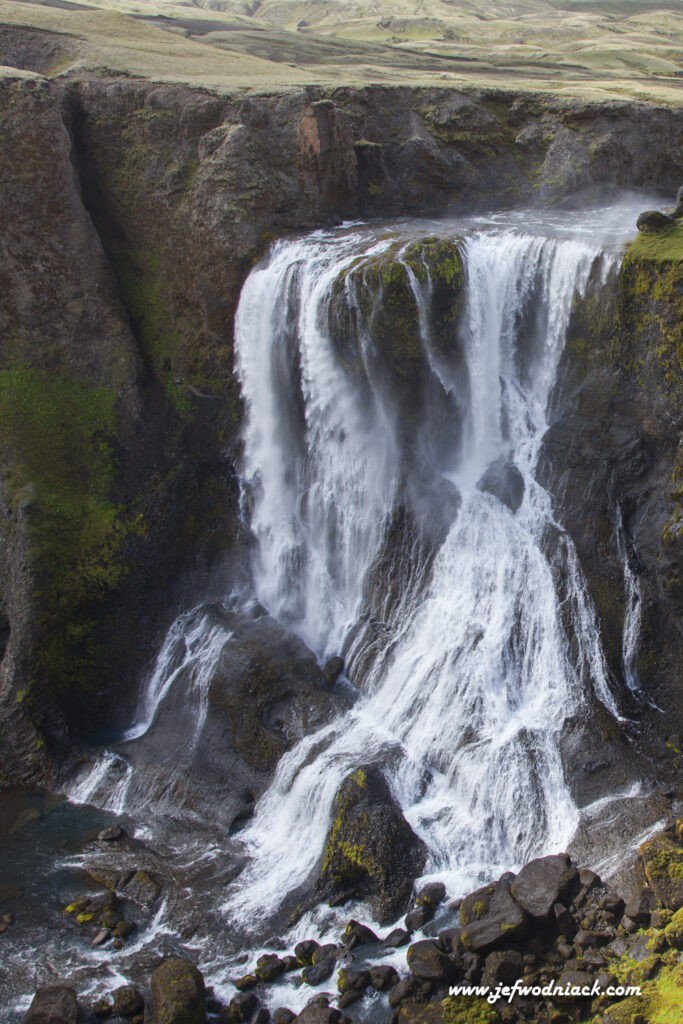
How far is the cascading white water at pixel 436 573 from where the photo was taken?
1620 cm

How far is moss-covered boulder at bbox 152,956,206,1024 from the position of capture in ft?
42.4

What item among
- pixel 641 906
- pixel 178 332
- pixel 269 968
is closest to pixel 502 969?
pixel 641 906

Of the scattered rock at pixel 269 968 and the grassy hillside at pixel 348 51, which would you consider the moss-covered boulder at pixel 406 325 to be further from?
the scattered rock at pixel 269 968

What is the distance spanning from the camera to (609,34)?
61.9 metres

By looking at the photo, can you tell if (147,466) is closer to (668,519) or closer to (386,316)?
(386,316)

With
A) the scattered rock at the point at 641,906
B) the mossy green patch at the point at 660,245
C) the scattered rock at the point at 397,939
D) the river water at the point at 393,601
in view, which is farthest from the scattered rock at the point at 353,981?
the mossy green patch at the point at 660,245

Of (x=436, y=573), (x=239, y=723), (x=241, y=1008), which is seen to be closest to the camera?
(x=241, y=1008)

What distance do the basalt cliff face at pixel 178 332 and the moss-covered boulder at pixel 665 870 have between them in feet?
16.7

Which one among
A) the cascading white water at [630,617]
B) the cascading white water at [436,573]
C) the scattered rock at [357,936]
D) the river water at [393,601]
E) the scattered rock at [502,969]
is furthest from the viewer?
the cascading white water at [630,617]

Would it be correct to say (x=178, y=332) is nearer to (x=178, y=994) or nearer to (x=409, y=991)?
(x=178, y=994)

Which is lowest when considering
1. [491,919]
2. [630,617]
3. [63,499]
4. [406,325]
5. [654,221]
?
[491,919]

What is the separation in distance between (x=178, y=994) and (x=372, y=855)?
13.4 feet

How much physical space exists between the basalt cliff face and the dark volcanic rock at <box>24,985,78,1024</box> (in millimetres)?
6938

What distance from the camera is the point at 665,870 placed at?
13016mm
